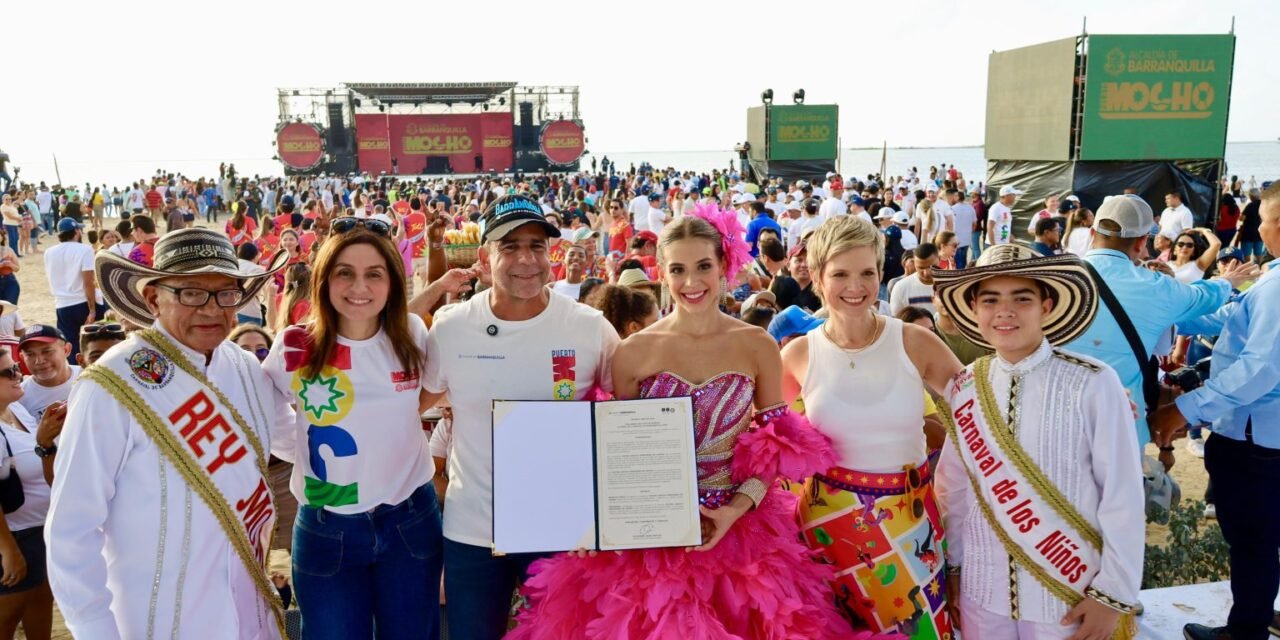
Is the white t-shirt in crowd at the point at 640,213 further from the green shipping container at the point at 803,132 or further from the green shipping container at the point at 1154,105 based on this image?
the green shipping container at the point at 803,132

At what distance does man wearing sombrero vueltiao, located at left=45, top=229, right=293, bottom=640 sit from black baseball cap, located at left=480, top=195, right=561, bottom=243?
72 cm

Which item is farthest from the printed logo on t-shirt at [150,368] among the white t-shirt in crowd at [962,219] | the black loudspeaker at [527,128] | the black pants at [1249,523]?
the black loudspeaker at [527,128]

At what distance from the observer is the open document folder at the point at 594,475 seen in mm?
2496

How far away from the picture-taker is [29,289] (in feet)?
56.3

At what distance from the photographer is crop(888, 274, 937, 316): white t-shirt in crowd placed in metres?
6.35

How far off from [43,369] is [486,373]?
10.6 feet

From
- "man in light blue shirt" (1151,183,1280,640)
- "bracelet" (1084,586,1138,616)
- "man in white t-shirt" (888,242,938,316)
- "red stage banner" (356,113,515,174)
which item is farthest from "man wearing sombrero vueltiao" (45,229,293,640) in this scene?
"red stage banner" (356,113,515,174)

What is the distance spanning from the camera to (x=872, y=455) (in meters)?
2.70

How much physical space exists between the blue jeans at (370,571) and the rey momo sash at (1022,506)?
1.83m

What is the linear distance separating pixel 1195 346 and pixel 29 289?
2037 cm

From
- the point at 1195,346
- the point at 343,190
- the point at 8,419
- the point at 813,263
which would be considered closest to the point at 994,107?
the point at 1195,346

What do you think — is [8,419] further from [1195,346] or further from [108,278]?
[1195,346]

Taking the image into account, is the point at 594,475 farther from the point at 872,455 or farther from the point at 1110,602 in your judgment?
the point at 1110,602

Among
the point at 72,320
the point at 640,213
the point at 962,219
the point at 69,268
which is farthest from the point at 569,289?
the point at 962,219
